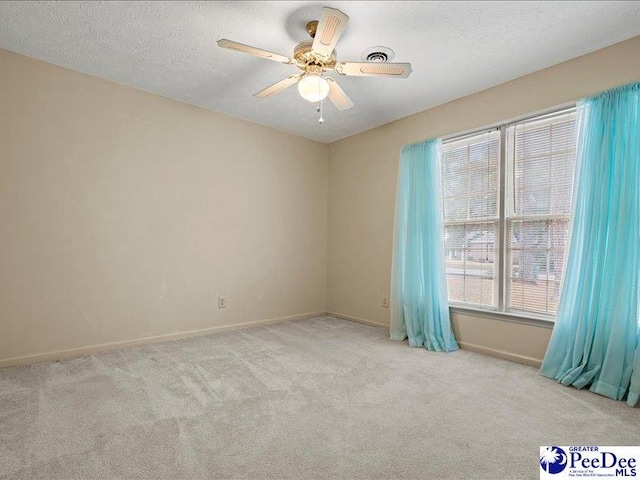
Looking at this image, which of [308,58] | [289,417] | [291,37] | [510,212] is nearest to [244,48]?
[308,58]

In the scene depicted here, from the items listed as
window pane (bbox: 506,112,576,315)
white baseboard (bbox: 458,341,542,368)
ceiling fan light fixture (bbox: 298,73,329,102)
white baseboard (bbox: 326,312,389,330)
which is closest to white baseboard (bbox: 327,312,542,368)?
white baseboard (bbox: 458,341,542,368)

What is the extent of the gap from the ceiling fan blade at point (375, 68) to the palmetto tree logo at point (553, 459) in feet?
7.56

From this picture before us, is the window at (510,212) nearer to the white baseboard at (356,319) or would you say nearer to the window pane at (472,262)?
the window pane at (472,262)

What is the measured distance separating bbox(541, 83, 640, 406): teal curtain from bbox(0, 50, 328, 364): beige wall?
10.1 feet

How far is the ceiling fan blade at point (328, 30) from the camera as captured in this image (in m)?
1.84

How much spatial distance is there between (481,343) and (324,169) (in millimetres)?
3075

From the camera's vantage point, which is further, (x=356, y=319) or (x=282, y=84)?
(x=356, y=319)

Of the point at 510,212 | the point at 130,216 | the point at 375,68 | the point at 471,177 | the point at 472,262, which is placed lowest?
the point at 472,262

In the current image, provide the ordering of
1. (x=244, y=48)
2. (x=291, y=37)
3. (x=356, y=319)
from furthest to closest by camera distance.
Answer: (x=356, y=319), (x=291, y=37), (x=244, y=48)

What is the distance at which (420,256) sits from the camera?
3645 mm

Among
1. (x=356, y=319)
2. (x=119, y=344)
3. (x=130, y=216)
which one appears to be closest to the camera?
(x=119, y=344)

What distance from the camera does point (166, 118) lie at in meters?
3.62

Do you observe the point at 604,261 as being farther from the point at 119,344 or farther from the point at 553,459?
the point at 119,344

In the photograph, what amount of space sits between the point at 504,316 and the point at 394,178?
1.92m
